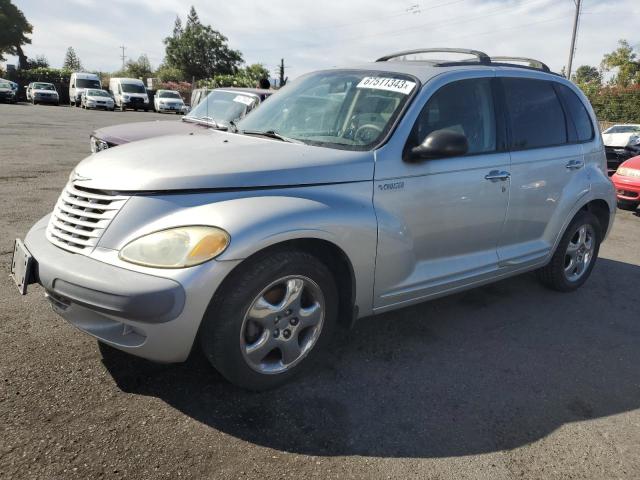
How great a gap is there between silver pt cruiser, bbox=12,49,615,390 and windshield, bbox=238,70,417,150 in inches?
0.6

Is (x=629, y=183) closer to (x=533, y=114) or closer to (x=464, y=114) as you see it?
(x=533, y=114)

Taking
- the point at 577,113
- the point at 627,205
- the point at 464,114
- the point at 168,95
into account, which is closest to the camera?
the point at 464,114

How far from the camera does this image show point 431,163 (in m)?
3.32

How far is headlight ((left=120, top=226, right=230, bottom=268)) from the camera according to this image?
243 cm

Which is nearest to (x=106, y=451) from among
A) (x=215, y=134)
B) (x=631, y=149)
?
(x=215, y=134)

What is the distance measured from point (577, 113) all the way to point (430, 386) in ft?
9.69

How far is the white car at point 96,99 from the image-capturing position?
3375cm

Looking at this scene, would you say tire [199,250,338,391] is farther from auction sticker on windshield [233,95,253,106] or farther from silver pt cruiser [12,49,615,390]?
auction sticker on windshield [233,95,253,106]

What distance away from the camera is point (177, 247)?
2445 millimetres

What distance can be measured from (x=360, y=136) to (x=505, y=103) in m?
1.33

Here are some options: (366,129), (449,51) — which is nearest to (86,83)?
(449,51)

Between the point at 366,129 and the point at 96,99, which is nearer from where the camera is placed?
the point at 366,129

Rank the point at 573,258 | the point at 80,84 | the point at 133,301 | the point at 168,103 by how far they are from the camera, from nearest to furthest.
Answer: the point at 133,301 → the point at 573,258 → the point at 168,103 → the point at 80,84

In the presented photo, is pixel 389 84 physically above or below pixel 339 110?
above
